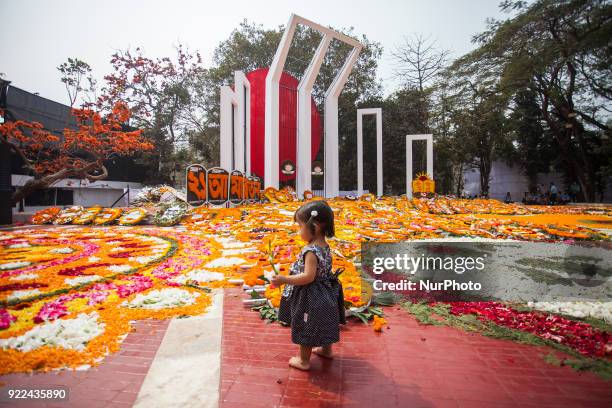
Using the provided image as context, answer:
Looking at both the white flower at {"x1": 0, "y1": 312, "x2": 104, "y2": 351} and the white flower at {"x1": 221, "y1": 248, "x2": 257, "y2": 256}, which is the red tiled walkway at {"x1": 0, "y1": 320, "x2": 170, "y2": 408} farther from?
the white flower at {"x1": 221, "y1": 248, "x2": 257, "y2": 256}

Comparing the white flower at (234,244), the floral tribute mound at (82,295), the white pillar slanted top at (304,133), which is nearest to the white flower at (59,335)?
the floral tribute mound at (82,295)

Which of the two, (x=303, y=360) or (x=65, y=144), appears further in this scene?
(x=65, y=144)

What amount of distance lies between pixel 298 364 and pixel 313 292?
0.49 metres

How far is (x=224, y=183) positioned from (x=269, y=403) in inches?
421

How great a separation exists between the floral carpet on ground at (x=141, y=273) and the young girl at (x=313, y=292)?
37cm

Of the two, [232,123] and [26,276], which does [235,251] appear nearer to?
[26,276]

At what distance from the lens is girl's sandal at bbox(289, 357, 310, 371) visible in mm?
2130

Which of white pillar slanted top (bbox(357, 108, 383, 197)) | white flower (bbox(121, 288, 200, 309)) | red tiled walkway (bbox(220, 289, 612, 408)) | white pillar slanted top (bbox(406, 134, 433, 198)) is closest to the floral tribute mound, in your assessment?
white flower (bbox(121, 288, 200, 309))

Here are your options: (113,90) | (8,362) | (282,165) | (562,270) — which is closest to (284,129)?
(282,165)

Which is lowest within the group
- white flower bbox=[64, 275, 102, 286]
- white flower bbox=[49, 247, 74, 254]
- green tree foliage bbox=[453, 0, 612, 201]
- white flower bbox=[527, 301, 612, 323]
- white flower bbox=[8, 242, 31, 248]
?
white flower bbox=[527, 301, 612, 323]

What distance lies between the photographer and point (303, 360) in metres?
2.15

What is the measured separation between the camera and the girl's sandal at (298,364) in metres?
2.13

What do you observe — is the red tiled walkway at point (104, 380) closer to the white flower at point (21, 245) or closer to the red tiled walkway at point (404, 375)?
the red tiled walkway at point (404, 375)

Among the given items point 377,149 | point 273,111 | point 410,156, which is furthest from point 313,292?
point 410,156
